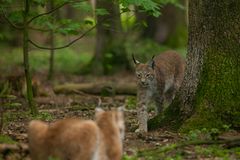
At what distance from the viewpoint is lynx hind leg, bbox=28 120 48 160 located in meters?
7.12

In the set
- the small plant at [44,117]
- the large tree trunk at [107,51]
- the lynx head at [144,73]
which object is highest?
the large tree trunk at [107,51]

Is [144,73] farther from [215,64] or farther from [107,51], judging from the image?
[107,51]

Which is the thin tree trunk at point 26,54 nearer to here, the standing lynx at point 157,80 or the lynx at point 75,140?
the standing lynx at point 157,80

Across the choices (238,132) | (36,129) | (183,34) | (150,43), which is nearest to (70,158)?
(36,129)

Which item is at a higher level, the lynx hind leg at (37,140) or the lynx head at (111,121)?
the lynx head at (111,121)

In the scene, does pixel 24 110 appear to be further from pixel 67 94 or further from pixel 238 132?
pixel 238 132

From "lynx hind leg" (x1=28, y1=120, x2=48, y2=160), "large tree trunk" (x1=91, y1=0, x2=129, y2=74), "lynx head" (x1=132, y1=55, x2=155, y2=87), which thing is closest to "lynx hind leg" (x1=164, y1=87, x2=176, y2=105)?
"lynx head" (x1=132, y1=55, x2=155, y2=87)

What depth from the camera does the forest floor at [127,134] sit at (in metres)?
8.48

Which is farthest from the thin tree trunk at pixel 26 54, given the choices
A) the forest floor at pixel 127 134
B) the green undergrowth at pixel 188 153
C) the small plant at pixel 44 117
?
the green undergrowth at pixel 188 153

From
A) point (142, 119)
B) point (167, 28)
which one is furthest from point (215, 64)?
point (167, 28)

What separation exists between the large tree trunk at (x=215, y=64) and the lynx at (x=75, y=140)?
2845 millimetres

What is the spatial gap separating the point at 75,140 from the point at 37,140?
48 centimetres

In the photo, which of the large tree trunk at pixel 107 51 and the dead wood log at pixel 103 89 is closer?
the dead wood log at pixel 103 89

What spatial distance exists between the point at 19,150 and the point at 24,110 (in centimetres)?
541
